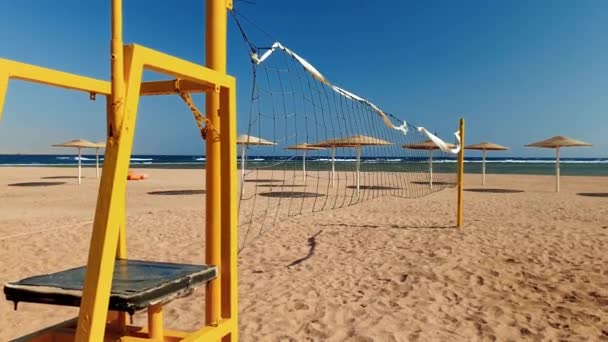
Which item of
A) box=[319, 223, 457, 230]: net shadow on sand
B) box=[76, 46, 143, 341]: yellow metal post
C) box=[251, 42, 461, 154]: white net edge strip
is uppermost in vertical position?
box=[251, 42, 461, 154]: white net edge strip

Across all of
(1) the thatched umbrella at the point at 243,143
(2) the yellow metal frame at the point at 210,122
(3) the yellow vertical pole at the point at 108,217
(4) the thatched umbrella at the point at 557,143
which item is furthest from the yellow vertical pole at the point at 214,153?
(4) the thatched umbrella at the point at 557,143

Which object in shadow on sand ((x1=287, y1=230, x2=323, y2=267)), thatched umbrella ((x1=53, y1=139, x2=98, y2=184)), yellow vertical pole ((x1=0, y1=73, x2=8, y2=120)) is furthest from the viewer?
thatched umbrella ((x1=53, y1=139, x2=98, y2=184))

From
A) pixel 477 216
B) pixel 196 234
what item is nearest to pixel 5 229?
pixel 196 234

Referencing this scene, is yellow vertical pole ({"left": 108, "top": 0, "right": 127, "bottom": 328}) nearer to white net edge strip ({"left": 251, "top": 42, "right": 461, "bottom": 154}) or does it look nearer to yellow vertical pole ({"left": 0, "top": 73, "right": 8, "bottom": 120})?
yellow vertical pole ({"left": 0, "top": 73, "right": 8, "bottom": 120})

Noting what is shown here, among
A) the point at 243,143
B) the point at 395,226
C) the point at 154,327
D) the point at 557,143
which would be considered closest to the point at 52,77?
the point at 154,327

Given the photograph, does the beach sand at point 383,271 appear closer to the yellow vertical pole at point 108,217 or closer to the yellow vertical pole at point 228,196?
the yellow vertical pole at point 228,196

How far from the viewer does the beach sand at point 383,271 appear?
3262 mm

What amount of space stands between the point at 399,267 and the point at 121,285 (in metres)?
3.67

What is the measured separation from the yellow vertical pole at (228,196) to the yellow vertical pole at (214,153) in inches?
3.0

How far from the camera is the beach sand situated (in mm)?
3262

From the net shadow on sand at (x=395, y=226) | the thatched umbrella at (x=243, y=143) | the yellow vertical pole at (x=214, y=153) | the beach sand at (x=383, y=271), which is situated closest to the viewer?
the yellow vertical pole at (x=214, y=153)

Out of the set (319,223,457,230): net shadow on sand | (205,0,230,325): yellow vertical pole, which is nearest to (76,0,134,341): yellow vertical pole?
(205,0,230,325): yellow vertical pole

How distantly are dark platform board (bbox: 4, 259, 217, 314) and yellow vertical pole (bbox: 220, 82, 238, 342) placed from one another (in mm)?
101

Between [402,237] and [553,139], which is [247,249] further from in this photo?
[553,139]
